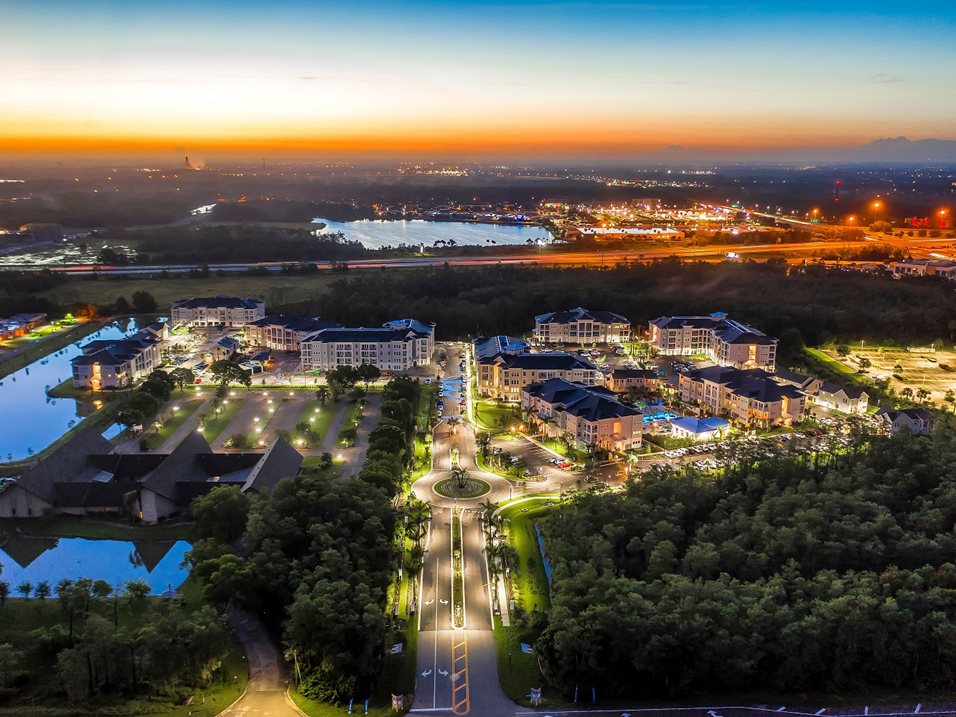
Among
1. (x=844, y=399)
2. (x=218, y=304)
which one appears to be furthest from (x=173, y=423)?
(x=844, y=399)

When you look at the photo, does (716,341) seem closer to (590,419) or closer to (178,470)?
(590,419)

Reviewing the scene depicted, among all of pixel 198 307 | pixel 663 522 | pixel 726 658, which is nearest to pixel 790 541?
pixel 663 522

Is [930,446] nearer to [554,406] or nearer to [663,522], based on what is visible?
[663,522]

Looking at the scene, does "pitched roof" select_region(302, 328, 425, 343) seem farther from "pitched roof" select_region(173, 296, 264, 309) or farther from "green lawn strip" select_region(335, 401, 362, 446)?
"pitched roof" select_region(173, 296, 264, 309)

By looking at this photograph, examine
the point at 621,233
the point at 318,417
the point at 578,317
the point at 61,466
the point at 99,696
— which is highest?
the point at 621,233

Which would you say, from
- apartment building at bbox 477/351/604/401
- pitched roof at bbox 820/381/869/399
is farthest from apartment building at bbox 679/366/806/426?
apartment building at bbox 477/351/604/401
